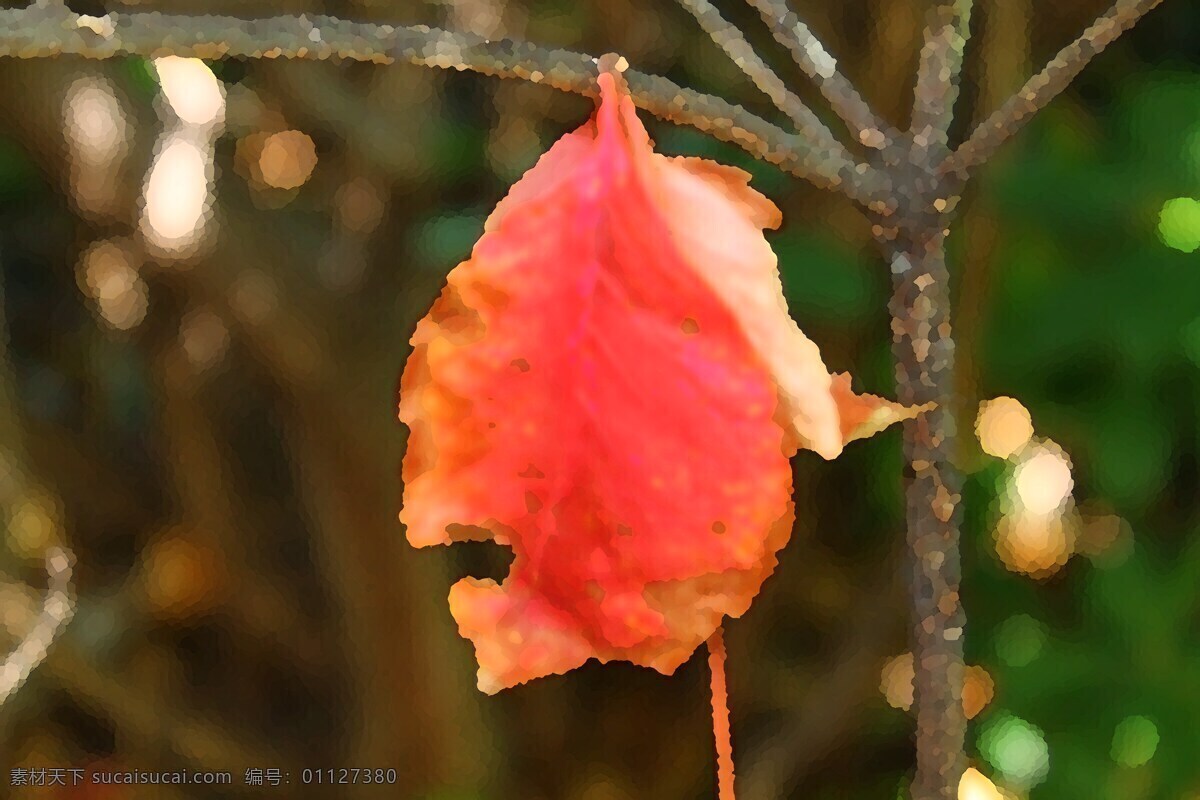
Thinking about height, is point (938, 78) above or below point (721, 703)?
above

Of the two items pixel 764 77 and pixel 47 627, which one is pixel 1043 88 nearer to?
pixel 764 77

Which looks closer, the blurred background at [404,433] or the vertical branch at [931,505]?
the vertical branch at [931,505]

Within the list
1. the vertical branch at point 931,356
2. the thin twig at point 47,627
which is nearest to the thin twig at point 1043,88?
the vertical branch at point 931,356

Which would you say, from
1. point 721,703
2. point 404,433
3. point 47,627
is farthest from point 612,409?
point 47,627

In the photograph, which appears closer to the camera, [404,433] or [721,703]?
[721,703]

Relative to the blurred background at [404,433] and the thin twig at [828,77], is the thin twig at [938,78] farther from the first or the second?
the blurred background at [404,433]

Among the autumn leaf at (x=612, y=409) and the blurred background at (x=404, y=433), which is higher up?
the blurred background at (x=404, y=433)
